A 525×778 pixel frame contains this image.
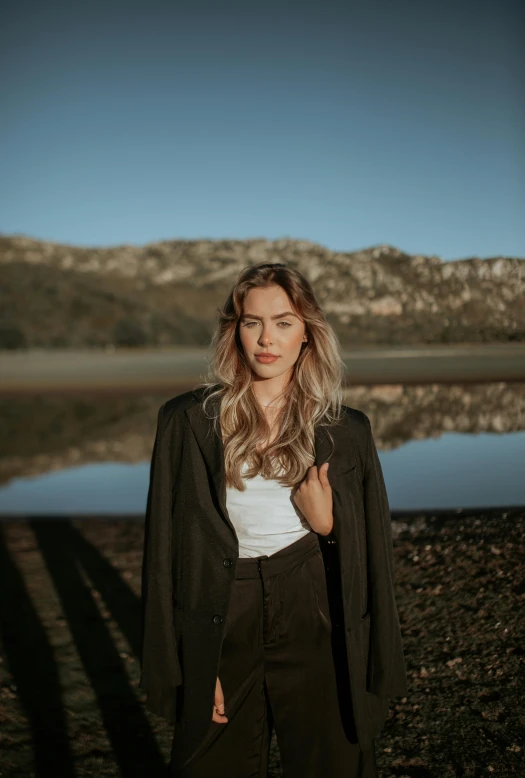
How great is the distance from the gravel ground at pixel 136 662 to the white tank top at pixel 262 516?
4.76ft

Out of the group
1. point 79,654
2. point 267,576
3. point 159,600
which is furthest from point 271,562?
point 79,654

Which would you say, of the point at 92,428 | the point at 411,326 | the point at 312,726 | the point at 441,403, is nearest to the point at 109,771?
the point at 312,726

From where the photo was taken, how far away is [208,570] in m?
1.74

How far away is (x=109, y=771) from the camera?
2.79m

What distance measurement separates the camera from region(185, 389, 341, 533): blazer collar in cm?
173

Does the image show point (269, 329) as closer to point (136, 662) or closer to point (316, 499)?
point (316, 499)

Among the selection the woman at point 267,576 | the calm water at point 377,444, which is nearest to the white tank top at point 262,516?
the woman at point 267,576

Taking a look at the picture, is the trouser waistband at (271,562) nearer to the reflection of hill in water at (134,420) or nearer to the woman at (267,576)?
the woman at (267,576)

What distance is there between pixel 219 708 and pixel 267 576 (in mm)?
340

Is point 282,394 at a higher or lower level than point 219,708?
higher

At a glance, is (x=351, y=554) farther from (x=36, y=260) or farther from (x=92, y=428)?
(x=36, y=260)

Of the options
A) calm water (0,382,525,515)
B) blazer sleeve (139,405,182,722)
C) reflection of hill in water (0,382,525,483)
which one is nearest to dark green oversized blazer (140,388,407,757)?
blazer sleeve (139,405,182,722)

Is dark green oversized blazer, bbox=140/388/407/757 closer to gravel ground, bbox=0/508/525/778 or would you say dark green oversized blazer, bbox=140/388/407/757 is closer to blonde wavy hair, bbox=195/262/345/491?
blonde wavy hair, bbox=195/262/345/491

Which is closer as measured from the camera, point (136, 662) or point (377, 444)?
point (136, 662)
